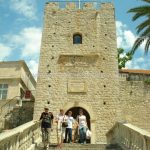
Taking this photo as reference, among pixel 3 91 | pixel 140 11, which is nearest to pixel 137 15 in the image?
pixel 140 11

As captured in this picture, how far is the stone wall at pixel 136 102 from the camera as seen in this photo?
16.9m

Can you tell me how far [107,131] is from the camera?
1509 cm

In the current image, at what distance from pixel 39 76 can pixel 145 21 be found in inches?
287

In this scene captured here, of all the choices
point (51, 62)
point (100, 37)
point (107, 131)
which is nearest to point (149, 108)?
point (107, 131)

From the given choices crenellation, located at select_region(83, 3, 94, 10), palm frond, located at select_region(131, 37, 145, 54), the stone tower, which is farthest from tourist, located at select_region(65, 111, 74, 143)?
crenellation, located at select_region(83, 3, 94, 10)

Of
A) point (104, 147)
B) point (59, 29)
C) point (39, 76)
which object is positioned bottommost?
point (104, 147)

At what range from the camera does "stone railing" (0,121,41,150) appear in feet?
22.3

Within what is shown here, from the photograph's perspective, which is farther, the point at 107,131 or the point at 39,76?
the point at 39,76

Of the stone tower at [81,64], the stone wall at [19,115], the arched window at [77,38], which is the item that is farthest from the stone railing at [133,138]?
the stone wall at [19,115]

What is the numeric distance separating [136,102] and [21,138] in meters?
10.4

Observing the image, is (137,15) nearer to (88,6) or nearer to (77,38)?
(77,38)

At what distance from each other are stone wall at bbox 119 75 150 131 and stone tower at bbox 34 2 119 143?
153 cm

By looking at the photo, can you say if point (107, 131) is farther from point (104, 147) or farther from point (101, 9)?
point (101, 9)

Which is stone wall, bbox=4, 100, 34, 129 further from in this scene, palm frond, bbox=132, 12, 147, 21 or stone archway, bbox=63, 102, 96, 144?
palm frond, bbox=132, 12, 147, 21
